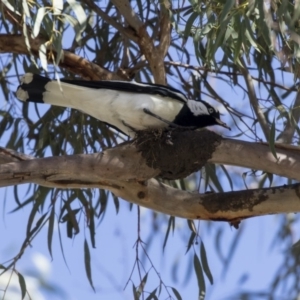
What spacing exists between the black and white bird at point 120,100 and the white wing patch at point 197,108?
18 millimetres

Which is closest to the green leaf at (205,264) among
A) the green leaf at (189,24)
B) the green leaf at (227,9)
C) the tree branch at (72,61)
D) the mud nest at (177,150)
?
the mud nest at (177,150)

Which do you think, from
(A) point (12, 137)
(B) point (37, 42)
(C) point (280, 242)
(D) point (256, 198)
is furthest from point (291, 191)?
(A) point (12, 137)

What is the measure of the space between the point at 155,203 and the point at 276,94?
0.87 meters

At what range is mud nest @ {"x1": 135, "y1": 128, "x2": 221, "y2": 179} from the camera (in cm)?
294

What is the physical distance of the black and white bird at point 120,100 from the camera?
10.5 feet

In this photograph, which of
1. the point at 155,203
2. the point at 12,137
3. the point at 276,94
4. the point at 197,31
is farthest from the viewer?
the point at 12,137

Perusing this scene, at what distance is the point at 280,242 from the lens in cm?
323

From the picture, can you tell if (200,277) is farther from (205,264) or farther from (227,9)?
(227,9)

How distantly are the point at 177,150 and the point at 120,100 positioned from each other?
379 mm

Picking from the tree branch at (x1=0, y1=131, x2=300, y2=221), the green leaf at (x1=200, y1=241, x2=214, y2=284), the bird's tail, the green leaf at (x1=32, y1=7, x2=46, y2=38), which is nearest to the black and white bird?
the bird's tail

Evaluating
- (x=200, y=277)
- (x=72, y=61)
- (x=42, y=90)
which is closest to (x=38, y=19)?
(x=42, y=90)

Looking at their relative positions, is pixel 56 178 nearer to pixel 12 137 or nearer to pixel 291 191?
pixel 291 191

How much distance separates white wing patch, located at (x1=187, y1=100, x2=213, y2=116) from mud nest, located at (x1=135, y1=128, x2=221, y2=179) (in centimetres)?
30

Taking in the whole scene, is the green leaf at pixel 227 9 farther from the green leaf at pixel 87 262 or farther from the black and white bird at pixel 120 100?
the green leaf at pixel 87 262
